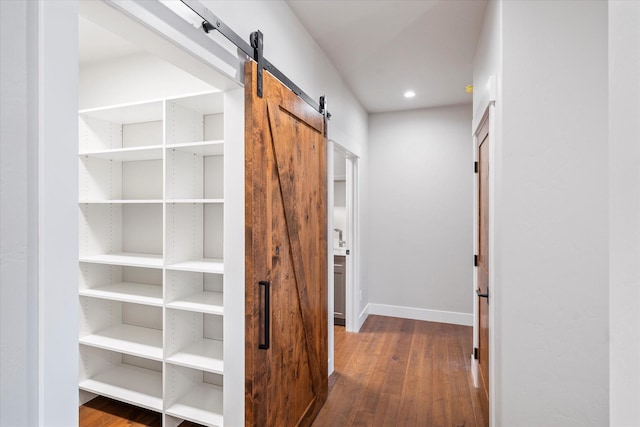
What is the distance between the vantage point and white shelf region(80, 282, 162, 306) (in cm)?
231

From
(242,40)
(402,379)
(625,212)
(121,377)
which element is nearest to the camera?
(625,212)

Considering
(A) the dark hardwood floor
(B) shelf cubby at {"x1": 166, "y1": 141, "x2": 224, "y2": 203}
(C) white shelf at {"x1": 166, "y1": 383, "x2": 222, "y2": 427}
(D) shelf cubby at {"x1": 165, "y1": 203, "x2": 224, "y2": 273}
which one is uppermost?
(B) shelf cubby at {"x1": 166, "y1": 141, "x2": 224, "y2": 203}

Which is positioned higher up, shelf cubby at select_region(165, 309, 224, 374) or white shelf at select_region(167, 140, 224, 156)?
white shelf at select_region(167, 140, 224, 156)

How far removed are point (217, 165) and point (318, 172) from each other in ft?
2.42

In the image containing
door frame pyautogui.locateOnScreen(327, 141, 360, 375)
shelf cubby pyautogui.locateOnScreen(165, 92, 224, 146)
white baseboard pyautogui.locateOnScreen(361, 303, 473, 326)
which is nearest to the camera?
shelf cubby pyautogui.locateOnScreen(165, 92, 224, 146)

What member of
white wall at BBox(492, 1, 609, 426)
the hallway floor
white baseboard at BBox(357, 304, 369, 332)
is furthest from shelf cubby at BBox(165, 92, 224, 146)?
white baseboard at BBox(357, 304, 369, 332)

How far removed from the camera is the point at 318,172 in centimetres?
249

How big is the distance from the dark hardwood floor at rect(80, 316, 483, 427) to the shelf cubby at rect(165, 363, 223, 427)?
0.22 meters

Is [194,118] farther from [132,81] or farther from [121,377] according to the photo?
[121,377]

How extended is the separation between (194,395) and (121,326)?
2.97 feet

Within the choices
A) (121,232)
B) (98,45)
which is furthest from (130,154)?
(98,45)

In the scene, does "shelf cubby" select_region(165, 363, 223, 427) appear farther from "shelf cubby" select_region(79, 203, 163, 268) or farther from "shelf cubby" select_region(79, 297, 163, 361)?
"shelf cubby" select_region(79, 203, 163, 268)

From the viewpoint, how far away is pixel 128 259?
8.02 feet

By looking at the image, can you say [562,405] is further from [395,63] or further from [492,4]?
[395,63]
